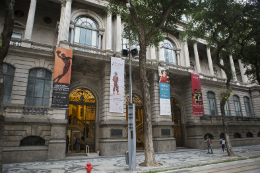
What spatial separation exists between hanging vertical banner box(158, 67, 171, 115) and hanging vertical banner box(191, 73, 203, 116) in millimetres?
3570

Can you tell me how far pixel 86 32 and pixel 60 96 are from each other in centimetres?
868

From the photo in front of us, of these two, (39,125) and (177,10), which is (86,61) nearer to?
(39,125)

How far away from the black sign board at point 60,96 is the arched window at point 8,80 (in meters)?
3.36

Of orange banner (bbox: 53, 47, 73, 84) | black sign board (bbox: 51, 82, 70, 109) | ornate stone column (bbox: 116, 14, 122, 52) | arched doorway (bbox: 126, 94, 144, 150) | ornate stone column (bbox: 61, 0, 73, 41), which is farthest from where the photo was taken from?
arched doorway (bbox: 126, 94, 144, 150)

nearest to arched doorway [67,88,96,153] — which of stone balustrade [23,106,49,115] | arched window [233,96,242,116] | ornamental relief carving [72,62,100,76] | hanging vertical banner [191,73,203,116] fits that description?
ornamental relief carving [72,62,100,76]

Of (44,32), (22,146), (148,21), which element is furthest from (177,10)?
(22,146)

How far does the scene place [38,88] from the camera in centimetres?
1484

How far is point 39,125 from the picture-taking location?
44.7ft

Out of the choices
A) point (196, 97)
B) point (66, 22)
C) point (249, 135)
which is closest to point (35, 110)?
point (66, 22)

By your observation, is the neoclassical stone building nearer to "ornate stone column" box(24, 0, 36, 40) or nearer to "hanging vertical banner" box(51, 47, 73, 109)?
"ornate stone column" box(24, 0, 36, 40)

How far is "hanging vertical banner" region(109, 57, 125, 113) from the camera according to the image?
15.7 meters

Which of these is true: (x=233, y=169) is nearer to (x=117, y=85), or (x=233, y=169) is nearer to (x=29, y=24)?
(x=117, y=85)

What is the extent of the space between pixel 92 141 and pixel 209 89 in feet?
53.9

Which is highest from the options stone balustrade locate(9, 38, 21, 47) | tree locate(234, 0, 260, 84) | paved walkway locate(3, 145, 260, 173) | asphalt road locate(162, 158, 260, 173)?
tree locate(234, 0, 260, 84)
